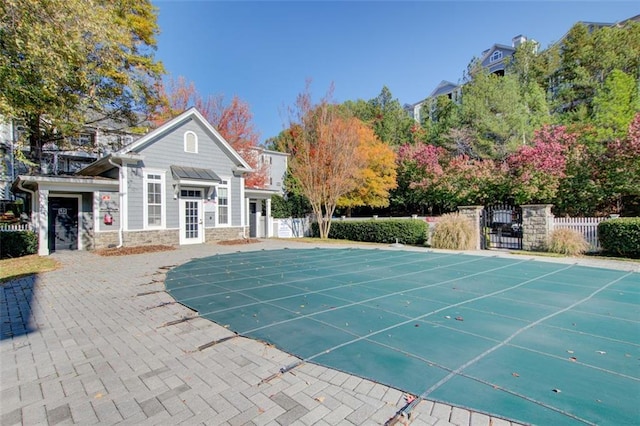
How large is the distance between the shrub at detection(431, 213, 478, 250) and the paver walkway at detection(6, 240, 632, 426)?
448 inches

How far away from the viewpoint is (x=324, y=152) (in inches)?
739

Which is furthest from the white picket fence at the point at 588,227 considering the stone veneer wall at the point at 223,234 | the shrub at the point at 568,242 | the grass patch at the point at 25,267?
the grass patch at the point at 25,267

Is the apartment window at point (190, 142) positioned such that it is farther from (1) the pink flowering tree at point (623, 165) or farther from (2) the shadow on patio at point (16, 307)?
(1) the pink flowering tree at point (623, 165)

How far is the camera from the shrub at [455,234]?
13.2m

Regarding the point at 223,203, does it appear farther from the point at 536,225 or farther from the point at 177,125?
the point at 536,225

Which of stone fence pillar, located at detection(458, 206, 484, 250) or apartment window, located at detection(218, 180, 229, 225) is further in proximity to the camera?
apartment window, located at detection(218, 180, 229, 225)

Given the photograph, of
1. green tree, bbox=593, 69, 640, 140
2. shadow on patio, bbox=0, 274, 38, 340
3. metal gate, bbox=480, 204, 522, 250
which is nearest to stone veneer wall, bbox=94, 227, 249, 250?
shadow on patio, bbox=0, 274, 38, 340

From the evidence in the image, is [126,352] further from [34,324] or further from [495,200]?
[495,200]

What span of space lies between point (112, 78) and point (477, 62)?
2754 cm

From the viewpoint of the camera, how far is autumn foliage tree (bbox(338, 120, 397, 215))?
2119cm

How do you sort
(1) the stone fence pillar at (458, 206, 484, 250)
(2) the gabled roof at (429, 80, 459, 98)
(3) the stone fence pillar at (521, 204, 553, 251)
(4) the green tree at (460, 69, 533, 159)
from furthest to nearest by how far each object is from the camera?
(2) the gabled roof at (429, 80, 459, 98), (4) the green tree at (460, 69, 533, 159), (1) the stone fence pillar at (458, 206, 484, 250), (3) the stone fence pillar at (521, 204, 553, 251)

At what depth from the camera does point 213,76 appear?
24094 mm

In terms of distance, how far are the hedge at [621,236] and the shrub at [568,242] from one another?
564 mm

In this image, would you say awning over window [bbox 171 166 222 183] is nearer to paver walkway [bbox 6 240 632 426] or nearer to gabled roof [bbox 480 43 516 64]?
paver walkway [bbox 6 240 632 426]
